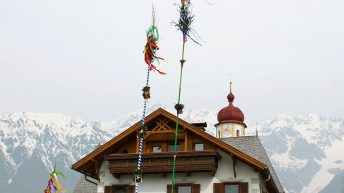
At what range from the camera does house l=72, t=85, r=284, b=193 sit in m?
32.5

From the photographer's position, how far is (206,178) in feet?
109

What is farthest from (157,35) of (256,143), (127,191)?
(256,143)

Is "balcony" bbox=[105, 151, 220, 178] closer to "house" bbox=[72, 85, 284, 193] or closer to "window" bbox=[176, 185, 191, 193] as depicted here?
"house" bbox=[72, 85, 284, 193]

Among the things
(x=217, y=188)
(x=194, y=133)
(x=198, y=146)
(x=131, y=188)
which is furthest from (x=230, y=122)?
(x=217, y=188)

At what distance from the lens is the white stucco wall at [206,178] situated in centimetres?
3256

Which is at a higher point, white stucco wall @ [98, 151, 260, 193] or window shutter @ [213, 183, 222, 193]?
white stucco wall @ [98, 151, 260, 193]

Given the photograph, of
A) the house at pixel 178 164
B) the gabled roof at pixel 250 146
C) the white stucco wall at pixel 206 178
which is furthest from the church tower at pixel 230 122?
the white stucco wall at pixel 206 178

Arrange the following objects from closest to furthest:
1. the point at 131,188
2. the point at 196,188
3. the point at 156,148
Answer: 1. the point at 196,188
2. the point at 131,188
3. the point at 156,148

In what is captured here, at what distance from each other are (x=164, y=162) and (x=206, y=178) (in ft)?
8.02

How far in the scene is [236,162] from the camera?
33.0 metres

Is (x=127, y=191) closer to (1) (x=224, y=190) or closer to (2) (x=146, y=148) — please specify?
(2) (x=146, y=148)

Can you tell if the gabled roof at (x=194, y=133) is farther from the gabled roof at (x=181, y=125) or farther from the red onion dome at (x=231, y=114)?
the red onion dome at (x=231, y=114)

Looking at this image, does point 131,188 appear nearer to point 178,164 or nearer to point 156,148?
point 156,148

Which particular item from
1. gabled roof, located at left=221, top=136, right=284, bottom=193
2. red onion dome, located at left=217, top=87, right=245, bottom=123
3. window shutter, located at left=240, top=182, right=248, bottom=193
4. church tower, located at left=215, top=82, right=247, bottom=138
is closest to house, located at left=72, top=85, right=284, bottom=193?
window shutter, located at left=240, top=182, right=248, bottom=193
